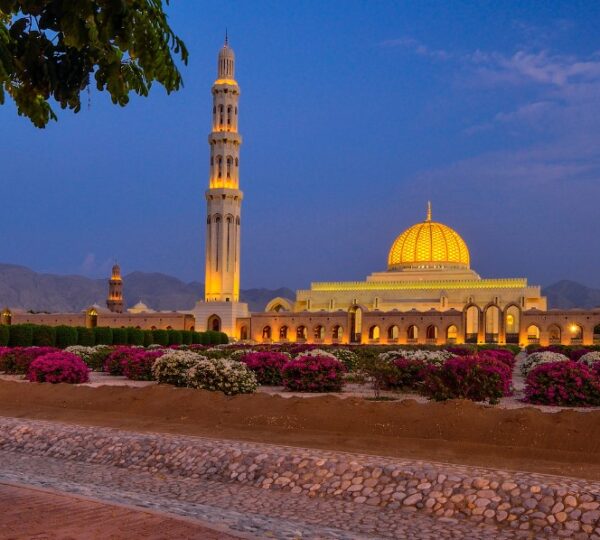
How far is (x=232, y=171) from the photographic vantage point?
55125mm

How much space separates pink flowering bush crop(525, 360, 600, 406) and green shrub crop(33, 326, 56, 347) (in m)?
23.7

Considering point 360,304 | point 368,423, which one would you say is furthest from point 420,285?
point 368,423

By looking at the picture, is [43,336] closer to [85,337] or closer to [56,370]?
[85,337]

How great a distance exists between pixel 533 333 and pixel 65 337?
2992 centimetres

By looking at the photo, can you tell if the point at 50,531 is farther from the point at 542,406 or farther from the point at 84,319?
the point at 84,319

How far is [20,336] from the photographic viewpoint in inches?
1208

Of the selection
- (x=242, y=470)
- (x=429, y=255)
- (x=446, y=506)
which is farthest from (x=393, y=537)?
(x=429, y=255)

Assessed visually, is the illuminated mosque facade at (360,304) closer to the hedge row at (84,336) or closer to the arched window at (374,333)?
the arched window at (374,333)

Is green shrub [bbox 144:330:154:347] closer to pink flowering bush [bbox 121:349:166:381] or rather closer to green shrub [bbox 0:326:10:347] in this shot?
green shrub [bbox 0:326:10:347]

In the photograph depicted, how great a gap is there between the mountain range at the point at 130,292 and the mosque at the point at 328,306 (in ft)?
241

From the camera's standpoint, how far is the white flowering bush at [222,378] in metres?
12.8

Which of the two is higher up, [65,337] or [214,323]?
[214,323]

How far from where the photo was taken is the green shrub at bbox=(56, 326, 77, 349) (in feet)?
107

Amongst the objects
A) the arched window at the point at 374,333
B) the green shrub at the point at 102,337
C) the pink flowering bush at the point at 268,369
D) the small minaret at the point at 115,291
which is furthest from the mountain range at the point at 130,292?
the pink flowering bush at the point at 268,369
